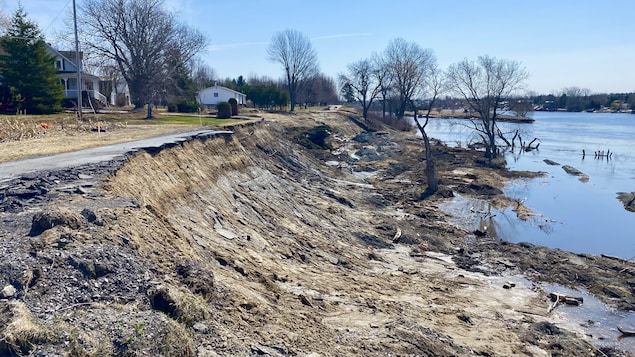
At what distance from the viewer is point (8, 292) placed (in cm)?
546

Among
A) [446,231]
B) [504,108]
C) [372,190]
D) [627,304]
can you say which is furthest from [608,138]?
[627,304]

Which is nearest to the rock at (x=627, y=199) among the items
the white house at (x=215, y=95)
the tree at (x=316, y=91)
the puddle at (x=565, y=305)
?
the puddle at (x=565, y=305)

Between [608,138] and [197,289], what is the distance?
65056 millimetres

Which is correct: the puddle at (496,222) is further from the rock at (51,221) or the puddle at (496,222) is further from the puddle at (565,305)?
→ the rock at (51,221)

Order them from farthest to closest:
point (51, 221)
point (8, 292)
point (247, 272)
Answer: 1. point (247, 272)
2. point (51, 221)
3. point (8, 292)

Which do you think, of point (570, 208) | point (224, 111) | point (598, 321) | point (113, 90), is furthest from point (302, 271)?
point (113, 90)

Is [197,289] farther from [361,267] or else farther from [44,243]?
[361,267]

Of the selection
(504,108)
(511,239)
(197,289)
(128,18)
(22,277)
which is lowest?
(511,239)

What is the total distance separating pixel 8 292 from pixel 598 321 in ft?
38.6

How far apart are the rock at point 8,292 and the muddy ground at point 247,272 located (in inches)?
0.5

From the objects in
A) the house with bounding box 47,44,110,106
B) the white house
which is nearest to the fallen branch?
the house with bounding box 47,44,110,106

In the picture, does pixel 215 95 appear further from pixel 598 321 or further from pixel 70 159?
pixel 598 321

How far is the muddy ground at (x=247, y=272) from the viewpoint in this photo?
5.65 m

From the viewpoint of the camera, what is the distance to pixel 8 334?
15.3ft
